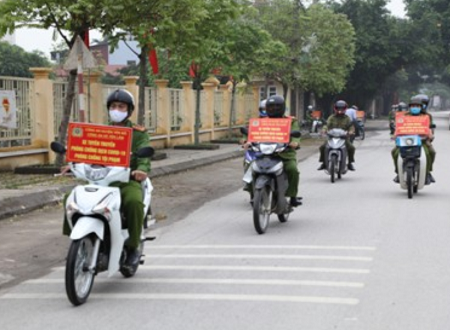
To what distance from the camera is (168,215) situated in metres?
10.3

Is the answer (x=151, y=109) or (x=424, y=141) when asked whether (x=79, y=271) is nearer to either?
(x=424, y=141)

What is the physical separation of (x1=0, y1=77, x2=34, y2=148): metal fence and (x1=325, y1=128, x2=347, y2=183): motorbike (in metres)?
6.67

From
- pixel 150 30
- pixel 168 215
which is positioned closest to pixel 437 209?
pixel 168 215

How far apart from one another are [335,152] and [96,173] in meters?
9.41

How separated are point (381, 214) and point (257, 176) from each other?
7.21ft

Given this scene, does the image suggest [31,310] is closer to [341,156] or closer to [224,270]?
[224,270]

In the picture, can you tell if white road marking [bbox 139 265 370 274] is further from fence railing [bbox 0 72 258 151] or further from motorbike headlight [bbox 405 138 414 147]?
fence railing [bbox 0 72 258 151]

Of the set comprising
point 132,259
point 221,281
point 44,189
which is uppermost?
point 132,259

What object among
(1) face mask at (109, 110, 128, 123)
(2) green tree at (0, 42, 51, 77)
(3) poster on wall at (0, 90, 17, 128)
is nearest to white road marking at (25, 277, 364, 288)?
(1) face mask at (109, 110, 128, 123)

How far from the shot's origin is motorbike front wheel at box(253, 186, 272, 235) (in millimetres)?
8219

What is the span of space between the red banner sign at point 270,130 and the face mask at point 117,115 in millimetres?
3072

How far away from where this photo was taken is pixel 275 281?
5973 millimetres

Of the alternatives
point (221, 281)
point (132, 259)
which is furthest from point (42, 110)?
point (221, 281)

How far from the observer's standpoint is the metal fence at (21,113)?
590 inches
